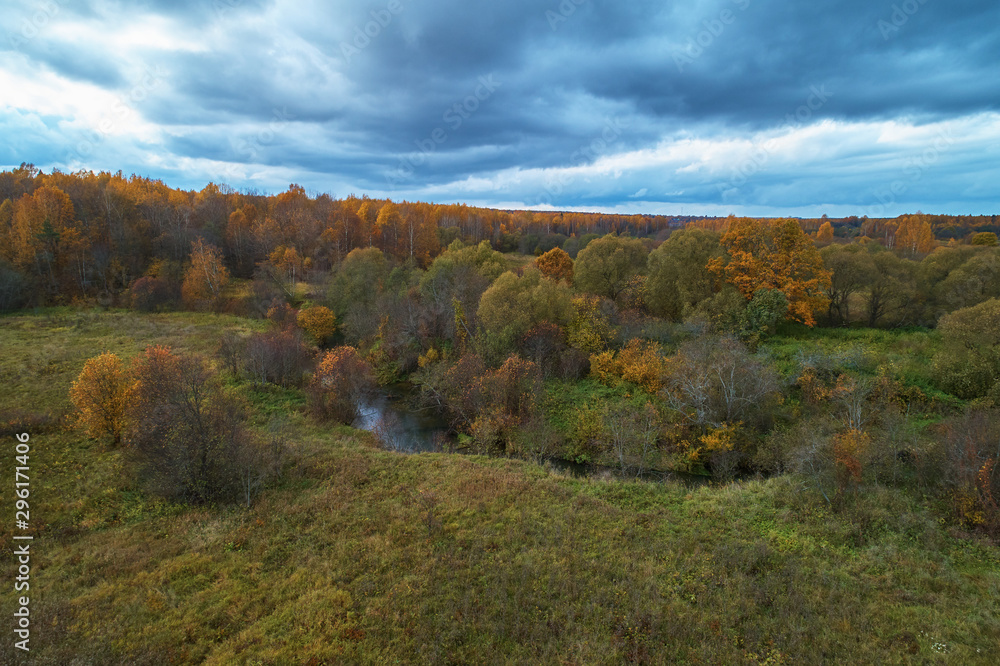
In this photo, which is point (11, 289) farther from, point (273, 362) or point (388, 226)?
point (388, 226)

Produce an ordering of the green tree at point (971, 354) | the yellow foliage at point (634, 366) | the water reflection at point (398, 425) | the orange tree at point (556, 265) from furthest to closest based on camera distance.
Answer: the orange tree at point (556, 265) → the yellow foliage at point (634, 366) → the water reflection at point (398, 425) → the green tree at point (971, 354)

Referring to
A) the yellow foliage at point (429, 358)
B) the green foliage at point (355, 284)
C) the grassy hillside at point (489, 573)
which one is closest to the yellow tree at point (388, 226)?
the green foliage at point (355, 284)

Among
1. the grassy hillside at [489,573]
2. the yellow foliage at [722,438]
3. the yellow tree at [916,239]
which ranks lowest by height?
the grassy hillside at [489,573]

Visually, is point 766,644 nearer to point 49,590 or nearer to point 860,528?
point 860,528

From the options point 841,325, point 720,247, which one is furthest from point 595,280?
point 841,325

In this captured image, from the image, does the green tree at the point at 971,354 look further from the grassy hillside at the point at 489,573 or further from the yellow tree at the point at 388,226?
the yellow tree at the point at 388,226
